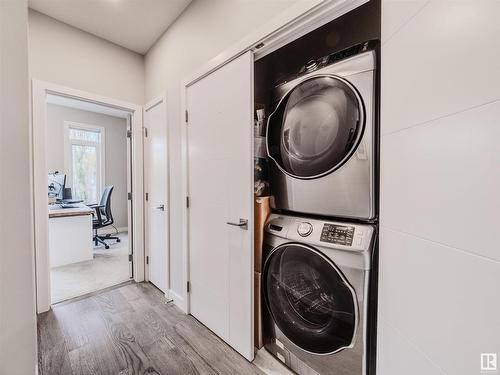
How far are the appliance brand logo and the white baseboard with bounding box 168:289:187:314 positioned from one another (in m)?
2.03

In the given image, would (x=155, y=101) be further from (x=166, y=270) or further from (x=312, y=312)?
(x=312, y=312)

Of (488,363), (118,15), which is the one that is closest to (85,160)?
(118,15)

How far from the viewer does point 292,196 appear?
1.35m

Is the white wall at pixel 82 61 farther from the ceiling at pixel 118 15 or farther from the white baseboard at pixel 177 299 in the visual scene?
the white baseboard at pixel 177 299

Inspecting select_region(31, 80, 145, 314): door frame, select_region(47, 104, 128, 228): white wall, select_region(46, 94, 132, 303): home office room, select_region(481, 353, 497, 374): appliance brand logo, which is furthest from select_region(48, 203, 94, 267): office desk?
select_region(481, 353, 497, 374): appliance brand logo

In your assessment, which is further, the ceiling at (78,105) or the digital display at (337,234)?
the ceiling at (78,105)

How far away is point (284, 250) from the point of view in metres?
1.31

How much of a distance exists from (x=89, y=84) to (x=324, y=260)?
109 inches

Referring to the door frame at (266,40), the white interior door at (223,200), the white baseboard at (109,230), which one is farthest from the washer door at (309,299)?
the white baseboard at (109,230)

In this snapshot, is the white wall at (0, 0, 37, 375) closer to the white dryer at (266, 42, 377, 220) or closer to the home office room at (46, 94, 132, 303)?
the white dryer at (266, 42, 377, 220)

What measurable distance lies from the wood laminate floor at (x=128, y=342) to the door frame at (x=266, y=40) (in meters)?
0.30

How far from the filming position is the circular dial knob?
120cm

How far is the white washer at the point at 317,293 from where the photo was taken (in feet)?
3.34

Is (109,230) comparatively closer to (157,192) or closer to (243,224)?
(157,192)
